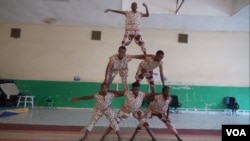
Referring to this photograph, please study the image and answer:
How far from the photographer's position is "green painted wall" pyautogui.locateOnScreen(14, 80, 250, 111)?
969 centimetres

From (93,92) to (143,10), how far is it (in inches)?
151

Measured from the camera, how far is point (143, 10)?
8.16 metres

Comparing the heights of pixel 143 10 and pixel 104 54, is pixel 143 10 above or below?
above

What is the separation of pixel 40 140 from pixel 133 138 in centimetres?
172

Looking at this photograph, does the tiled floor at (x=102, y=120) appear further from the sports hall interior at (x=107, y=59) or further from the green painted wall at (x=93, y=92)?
the sports hall interior at (x=107, y=59)

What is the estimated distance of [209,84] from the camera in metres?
9.88

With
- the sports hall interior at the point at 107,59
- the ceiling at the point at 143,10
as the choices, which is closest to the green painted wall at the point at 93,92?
the sports hall interior at the point at 107,59

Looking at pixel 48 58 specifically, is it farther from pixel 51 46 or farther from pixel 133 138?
pixel 133 138

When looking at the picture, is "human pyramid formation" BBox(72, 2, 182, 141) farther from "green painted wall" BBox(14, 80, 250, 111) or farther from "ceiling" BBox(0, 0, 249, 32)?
"green painted wall" BBox(14, 80, 250, 111)

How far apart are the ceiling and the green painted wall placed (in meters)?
2.48

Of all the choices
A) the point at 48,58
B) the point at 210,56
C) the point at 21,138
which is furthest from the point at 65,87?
the point at 210,56

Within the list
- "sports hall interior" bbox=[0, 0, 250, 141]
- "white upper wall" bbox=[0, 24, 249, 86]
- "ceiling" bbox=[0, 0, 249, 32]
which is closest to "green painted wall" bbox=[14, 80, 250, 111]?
"sports hall interior" bbox=[0, 0, 250, 141]

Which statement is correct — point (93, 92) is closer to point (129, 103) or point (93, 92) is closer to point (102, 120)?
point (102, 120)

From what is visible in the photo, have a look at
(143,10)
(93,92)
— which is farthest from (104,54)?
(143,10)
